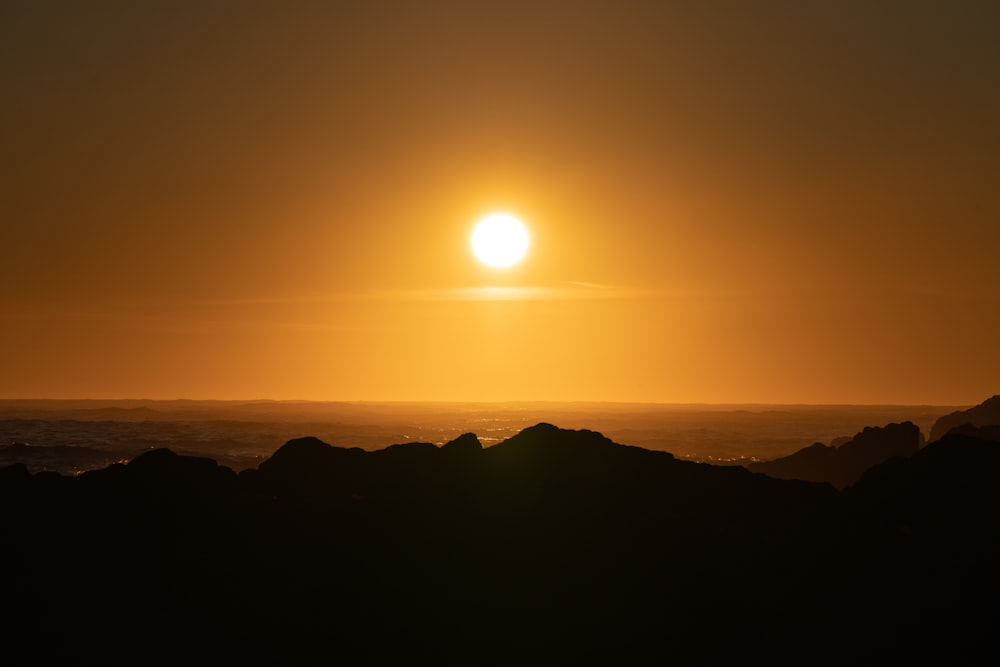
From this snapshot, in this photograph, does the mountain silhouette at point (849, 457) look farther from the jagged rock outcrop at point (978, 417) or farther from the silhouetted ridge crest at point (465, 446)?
the silhouetted ridge crest at point (465, 446)

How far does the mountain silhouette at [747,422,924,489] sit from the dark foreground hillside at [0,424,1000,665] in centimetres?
3555

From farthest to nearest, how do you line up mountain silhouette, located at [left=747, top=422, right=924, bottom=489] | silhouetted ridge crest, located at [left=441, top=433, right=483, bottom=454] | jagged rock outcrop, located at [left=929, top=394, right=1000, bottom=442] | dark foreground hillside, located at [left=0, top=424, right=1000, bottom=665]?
jagged rock outcrop, located at [left=929, top=394, right=1000, bottom=442], mountain silhouette, located at [left=747, top=422, right=924, bottom=489], silhouetted ridge crest, located at [left=441, top=433, right=483, bottom=454], dark foreground hillside, located at [left=0, top=424, right=1000, bottom=665]

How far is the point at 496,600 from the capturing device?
32469mm

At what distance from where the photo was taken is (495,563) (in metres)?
33.8

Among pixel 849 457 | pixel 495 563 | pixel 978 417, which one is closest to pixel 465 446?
pixel 495 563

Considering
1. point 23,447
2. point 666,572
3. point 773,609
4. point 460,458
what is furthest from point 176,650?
point 23,447

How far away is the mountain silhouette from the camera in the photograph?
7319 centimetres

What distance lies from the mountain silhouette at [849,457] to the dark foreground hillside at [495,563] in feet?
117

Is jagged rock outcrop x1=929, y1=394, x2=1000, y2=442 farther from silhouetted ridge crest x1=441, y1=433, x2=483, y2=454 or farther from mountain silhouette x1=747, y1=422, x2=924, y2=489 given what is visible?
silhouetted ridge crest x1=441, y1=433, x2=483, y2=454

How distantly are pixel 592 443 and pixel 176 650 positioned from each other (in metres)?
18.6

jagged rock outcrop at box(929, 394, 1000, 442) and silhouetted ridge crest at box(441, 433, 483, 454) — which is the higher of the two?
jagged rock outcrop at box(929, 394, 1000, 442)

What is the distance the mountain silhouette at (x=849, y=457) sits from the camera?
7319 centimetres

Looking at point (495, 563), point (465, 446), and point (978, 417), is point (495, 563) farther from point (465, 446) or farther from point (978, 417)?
point (978, 417)

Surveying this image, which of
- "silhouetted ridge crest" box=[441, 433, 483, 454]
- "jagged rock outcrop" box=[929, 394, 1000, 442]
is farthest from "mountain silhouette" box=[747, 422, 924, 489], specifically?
"silhouetted ridge crest" box=[441, 433, 483, 454]
